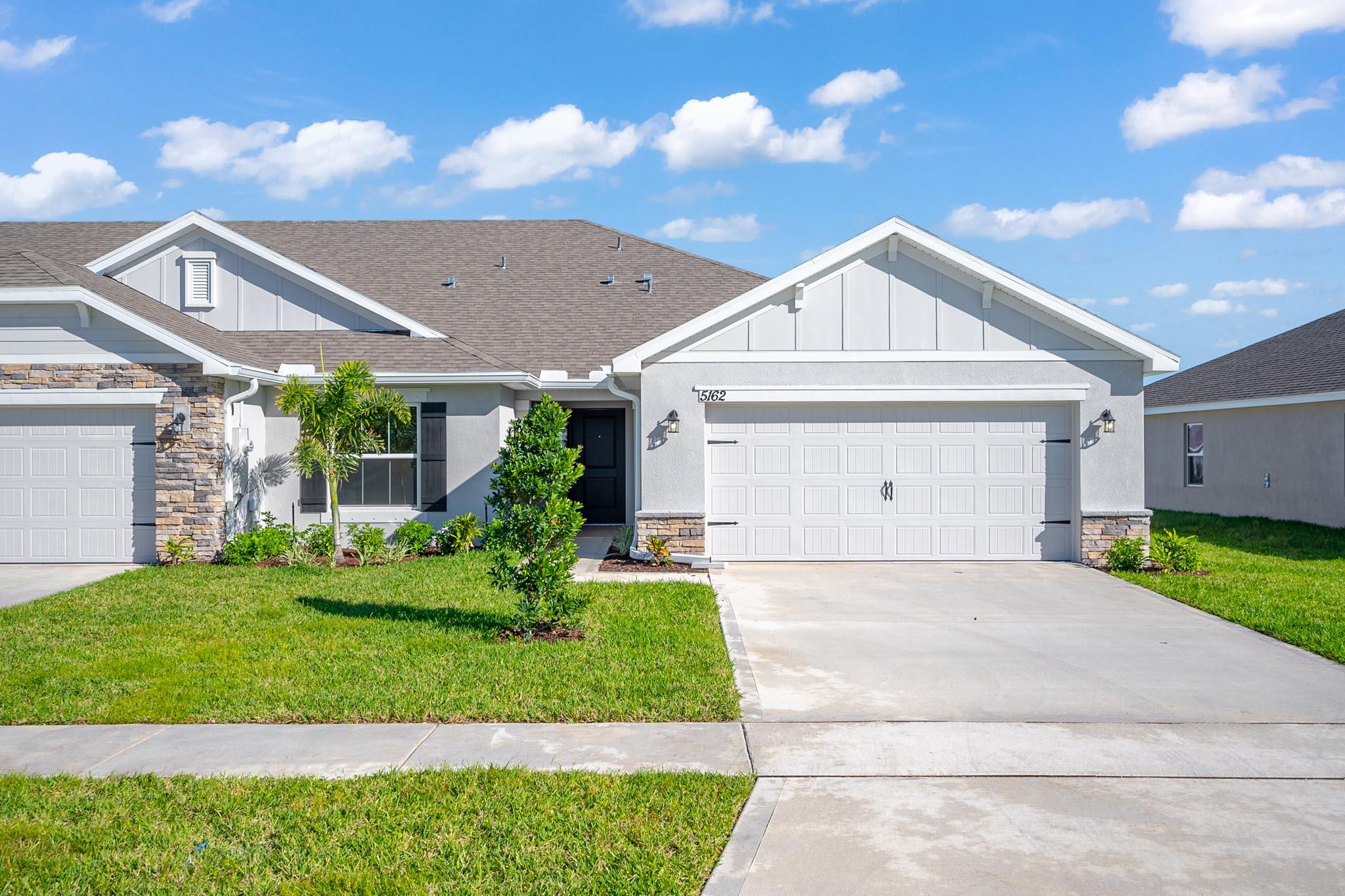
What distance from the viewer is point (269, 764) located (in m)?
5.27

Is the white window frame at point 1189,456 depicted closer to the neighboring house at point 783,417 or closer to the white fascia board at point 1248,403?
the white fascia board at point 1248,403

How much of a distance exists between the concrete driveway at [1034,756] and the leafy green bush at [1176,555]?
3.02m

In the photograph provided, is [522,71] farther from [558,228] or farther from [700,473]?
[700,473]

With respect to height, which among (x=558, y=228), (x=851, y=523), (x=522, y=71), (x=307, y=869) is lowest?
(x=307, y=869)

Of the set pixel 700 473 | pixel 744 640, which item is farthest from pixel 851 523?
pixel 744 640

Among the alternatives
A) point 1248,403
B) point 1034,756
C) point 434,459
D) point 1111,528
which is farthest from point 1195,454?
point 1034,756

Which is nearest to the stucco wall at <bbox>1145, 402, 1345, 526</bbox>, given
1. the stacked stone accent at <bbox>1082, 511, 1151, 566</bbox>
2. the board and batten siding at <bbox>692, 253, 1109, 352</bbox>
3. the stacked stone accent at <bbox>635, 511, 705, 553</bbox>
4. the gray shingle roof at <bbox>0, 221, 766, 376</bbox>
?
the stacked stone accent at <bbox>1082, 511, 1151, 566</bbox>

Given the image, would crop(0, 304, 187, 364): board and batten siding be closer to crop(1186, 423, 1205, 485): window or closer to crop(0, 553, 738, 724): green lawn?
crop(0, 553, 738, 724): green lawn

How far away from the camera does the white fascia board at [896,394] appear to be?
12711 millimetres

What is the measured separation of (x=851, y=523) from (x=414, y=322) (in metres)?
7.64

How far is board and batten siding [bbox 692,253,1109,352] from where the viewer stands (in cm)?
1272

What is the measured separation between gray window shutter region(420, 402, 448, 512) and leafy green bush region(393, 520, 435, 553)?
48cm

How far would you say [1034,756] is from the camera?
17.8ft

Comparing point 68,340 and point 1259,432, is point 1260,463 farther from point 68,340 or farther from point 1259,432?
point 68,340
